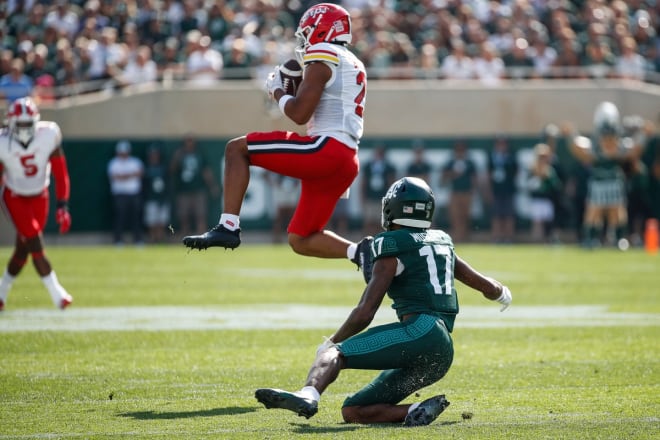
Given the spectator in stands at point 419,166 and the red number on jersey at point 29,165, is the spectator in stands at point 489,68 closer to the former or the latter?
the spectator in stands at point 419,166

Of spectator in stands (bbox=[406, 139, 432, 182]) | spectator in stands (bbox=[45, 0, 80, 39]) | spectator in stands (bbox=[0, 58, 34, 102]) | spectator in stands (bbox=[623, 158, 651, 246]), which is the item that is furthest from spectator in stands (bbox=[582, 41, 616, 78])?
spectator in stands (bbox=[0, 58, 34, 102])

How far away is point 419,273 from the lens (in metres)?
5.25

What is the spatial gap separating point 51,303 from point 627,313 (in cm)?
529

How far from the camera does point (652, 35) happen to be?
20969 millimetres

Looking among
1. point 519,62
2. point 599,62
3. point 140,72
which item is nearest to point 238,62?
point 140,72

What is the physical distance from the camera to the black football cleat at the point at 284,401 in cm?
481

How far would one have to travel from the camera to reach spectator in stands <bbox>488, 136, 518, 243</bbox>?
65.4ft

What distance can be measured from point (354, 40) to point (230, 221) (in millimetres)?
13740

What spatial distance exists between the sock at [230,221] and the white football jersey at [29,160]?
4.18 meters

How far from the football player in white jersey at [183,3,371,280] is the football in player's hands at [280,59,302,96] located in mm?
40

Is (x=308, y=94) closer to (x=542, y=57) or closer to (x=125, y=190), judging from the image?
(x=125, y=190)

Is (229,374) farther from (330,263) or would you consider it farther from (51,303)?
(330,263)

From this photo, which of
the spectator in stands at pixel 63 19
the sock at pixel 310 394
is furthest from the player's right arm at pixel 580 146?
the sock at pixel 310 394

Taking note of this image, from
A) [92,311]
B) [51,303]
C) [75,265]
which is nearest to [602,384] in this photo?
[92,311]
